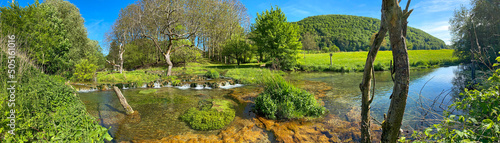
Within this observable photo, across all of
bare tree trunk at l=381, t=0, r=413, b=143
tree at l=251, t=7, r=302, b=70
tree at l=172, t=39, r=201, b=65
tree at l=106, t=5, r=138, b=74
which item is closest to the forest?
bare tree trunk at l=381, t=0, r=413, b=143

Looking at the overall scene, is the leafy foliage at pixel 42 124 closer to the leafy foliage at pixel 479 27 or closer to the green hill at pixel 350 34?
the leafy foliage at pixel 479 27

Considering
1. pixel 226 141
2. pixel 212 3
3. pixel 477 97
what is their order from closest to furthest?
pixel 477 97 < pixel 226 141 < pixel 212 3

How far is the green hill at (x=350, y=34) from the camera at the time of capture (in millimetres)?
94188

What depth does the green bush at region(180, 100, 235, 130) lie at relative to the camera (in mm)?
6910

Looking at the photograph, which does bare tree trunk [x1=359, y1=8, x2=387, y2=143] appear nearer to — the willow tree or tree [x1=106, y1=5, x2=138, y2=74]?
the willow tree

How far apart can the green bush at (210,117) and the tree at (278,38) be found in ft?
69.8

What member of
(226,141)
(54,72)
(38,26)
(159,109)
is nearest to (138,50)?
(54,72)

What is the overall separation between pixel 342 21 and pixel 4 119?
14112 cm

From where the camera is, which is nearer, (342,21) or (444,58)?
(444,58)

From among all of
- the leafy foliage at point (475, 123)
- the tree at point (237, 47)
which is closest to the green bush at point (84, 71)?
the leafy foliage at point (475, 123)

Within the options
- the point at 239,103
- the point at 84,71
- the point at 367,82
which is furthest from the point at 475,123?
the point at 84,71

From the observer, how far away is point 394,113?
2.40m

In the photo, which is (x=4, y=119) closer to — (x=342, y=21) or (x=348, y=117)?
(x=348, y=117)

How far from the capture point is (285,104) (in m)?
7.66
